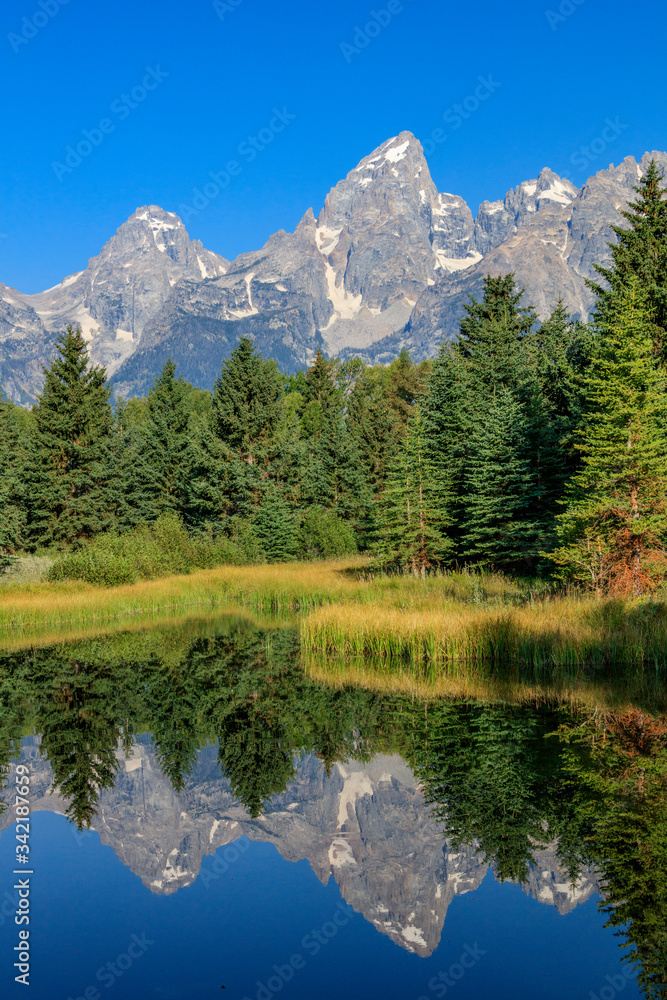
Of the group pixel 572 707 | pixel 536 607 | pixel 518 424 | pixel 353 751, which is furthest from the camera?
pixel 518 424

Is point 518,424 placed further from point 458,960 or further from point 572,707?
point 458,960

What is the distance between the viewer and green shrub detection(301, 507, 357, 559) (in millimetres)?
43906

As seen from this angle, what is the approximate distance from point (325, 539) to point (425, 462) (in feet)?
43.5

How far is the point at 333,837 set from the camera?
28.3ft

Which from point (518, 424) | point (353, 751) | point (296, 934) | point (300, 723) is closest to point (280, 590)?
point (518, 424)

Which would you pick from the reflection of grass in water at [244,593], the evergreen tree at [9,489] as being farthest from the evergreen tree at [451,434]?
the evergreen tree at [9,489]

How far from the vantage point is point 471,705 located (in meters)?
13.4

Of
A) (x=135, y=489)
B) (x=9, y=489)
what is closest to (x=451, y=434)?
(x=9, y=489)

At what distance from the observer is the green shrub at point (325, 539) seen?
43.9m

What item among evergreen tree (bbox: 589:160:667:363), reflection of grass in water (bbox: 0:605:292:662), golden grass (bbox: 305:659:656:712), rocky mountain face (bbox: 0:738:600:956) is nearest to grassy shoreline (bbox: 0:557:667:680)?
reflection of grass in water (bbox: 0:605:292:662)

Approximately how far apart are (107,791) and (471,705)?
6499 mm

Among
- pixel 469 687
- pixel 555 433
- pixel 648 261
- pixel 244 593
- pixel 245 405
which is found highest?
pixel 648 261

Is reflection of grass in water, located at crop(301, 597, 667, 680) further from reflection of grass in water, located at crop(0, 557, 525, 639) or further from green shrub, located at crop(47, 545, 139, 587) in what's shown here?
green shrub, located at crop(47, 545, 139, 587)

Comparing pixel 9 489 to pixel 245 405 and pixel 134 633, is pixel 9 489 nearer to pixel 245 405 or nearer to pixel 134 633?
pixel 245 405
